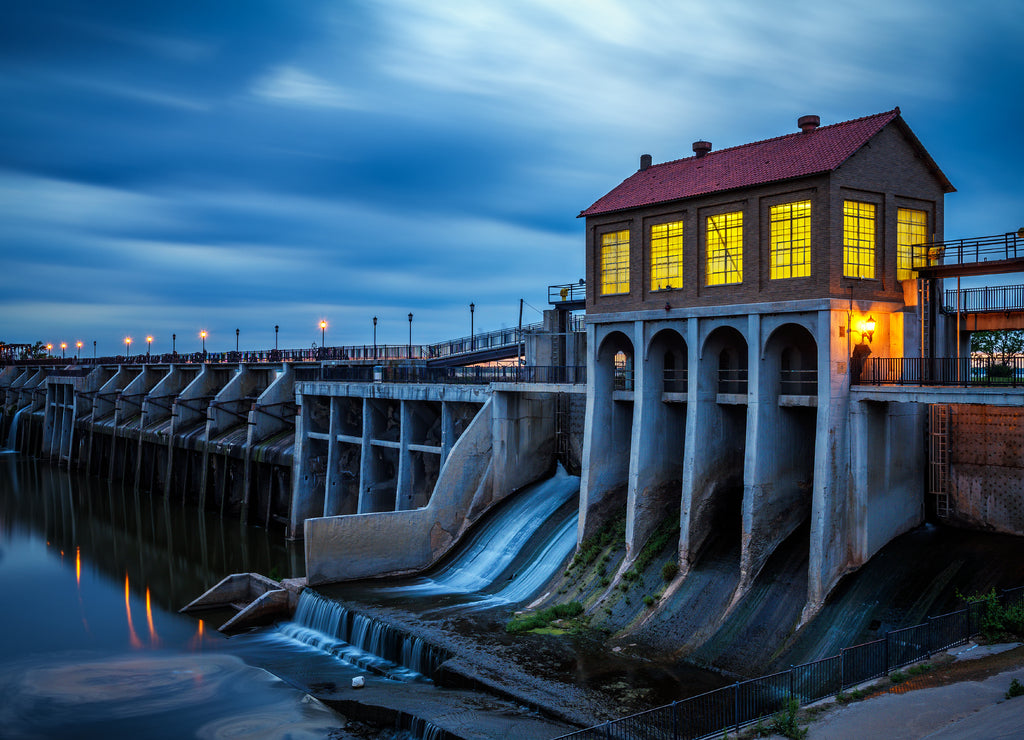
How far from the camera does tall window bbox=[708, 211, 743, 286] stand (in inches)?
1116

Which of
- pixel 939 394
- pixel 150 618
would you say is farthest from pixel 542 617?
pixel 150 618

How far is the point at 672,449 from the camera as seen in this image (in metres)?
32.3

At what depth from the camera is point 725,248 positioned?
28766mm

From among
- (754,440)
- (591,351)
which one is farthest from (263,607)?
(754,440)

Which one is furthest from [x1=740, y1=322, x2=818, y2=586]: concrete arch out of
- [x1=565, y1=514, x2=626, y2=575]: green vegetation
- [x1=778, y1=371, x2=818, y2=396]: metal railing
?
[x1=565, y1=514, x2=626, y2=575]: green vegetation

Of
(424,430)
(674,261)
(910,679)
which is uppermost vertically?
(674,261)

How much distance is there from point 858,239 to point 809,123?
560 cm

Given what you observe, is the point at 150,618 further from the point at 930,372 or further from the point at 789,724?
the point at 930,372

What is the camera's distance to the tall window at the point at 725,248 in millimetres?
28344

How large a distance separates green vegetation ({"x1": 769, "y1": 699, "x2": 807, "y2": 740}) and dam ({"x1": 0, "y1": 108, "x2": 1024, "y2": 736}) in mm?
6902

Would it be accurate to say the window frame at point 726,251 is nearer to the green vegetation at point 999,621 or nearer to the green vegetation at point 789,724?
the green vegetation at point 999,621

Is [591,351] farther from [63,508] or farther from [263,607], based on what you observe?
[63,508]

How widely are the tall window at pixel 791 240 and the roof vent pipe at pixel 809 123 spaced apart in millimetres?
4220

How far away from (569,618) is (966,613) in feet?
40.2
